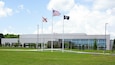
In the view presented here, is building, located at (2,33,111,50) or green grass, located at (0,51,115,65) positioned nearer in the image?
green grass, located at (0,51,115,65)

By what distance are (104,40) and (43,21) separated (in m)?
42.9

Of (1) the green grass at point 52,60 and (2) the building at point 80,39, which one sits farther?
(2) the building at point 80,39

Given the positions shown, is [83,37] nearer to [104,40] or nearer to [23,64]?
[104,40]

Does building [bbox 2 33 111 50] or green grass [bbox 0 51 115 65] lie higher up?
building [bbox 2 33 111 50]

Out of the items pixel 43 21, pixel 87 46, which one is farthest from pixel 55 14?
pixel 87 46

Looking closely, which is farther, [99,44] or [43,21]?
[99,44]

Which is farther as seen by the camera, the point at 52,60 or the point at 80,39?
the point at 80,39

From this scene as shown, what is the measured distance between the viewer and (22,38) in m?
136

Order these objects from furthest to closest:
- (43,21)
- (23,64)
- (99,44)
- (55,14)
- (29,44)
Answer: (29,44), (99,44), (43,21), (55,14), (23,64)

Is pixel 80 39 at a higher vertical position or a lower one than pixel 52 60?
higher

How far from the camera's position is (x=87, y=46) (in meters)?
113

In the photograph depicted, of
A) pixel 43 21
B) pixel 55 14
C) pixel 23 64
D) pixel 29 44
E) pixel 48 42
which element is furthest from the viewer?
pixel 29 44

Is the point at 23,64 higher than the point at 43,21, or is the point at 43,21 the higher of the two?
the point at 43,21

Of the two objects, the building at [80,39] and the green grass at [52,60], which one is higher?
the building at [80,39]
